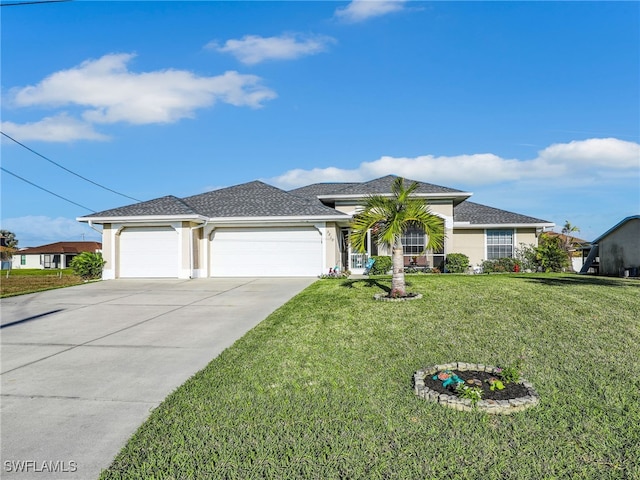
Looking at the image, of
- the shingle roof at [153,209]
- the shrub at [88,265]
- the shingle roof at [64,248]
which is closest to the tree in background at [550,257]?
the shingle roof at [153,209]

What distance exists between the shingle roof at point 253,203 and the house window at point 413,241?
438 cm

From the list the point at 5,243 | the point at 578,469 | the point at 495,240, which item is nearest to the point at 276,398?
the point at 578,469

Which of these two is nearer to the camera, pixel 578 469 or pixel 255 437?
pixel 578 469

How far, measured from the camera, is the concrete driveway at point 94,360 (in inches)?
147

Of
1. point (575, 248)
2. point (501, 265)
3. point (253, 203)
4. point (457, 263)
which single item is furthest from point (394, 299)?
point (575, 248)

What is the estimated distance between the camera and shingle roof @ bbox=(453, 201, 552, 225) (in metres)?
20.3

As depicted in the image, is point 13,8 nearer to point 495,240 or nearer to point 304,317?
point 304,317

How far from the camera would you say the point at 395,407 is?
4.45 m

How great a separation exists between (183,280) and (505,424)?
1491 centimetres

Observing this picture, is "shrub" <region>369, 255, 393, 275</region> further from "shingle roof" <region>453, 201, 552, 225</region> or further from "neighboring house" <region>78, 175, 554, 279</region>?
"shingle roof" <region>453, 201, 552, 225</region>

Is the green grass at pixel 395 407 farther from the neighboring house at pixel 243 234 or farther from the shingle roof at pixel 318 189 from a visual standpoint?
the shingle roof at pixel 318 189

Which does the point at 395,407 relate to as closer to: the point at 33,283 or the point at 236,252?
the point at 236,252

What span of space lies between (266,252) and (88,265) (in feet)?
25.4

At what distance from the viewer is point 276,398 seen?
474 centimetres
